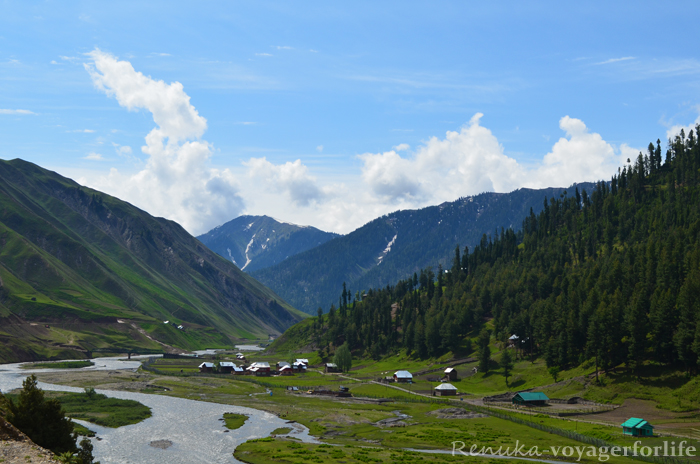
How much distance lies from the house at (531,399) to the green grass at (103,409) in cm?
8222

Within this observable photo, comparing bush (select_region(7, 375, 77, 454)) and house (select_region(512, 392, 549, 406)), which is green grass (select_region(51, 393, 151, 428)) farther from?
house (select_region(512, 392, 549, 406))

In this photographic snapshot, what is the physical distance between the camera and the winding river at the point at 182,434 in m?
79.0

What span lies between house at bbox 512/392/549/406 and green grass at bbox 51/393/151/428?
82.2 meters

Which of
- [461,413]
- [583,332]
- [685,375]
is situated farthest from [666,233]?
[461,413]

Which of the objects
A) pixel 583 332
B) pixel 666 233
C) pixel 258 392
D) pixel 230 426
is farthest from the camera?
pixel 666 233

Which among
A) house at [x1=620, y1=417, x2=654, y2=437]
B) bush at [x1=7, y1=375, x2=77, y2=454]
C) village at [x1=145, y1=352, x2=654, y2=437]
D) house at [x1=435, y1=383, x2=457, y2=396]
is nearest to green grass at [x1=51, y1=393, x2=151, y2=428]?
bush at [x1=7, y1=375, x2=77, y2=454]

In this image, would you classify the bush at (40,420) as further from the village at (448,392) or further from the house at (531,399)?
the house at (531,399)

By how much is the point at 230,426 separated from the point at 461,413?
4849cm

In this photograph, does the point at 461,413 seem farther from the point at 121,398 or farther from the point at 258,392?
the point at 121,398

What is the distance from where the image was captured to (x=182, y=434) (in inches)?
3738

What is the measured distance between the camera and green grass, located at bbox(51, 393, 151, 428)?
103 m

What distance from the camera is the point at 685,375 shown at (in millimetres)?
115625

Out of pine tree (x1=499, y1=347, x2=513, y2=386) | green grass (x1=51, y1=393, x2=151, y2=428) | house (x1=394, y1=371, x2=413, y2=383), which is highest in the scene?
pine tree (x1=499, y1=347, x2=513, y2=386)

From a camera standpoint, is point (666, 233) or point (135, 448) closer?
point (135, 448)
